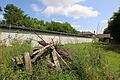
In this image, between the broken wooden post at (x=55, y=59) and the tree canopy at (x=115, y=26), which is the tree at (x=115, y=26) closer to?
the tree canopy at (x=115, y=26)

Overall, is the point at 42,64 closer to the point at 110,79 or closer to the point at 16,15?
the point at 110,79

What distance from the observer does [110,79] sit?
8359 mm

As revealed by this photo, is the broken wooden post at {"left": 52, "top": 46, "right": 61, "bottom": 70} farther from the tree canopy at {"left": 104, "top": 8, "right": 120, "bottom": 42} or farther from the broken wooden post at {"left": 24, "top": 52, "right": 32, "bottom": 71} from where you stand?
the tree canopy at {"left": 104, "top": 8, "right": 120, "bottom": 42}

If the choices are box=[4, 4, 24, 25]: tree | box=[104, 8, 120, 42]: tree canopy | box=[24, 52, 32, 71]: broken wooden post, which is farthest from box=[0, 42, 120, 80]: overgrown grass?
box=[4, 4, 24, 25]: tree

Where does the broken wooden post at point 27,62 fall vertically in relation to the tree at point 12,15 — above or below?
below

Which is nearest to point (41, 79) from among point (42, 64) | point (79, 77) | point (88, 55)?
point (42, 64)

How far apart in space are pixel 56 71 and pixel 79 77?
29.7 inches

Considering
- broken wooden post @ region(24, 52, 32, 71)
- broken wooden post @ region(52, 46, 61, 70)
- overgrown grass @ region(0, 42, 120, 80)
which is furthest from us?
broken wooden post @ region(52, 46, 61, 70)

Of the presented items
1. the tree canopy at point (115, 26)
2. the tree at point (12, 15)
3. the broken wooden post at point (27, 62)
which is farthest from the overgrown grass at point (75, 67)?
the tree at point (12, 15)

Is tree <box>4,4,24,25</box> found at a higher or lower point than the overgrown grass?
higher

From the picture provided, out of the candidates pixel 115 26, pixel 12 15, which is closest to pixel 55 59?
pixel 115 26

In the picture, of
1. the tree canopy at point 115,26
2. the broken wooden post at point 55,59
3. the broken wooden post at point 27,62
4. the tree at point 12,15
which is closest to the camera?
the broken wooden post at point 27,62

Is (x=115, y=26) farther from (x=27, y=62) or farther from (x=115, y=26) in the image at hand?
(x=27, y=62)

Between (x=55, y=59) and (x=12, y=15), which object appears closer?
(x=55, y=59)
